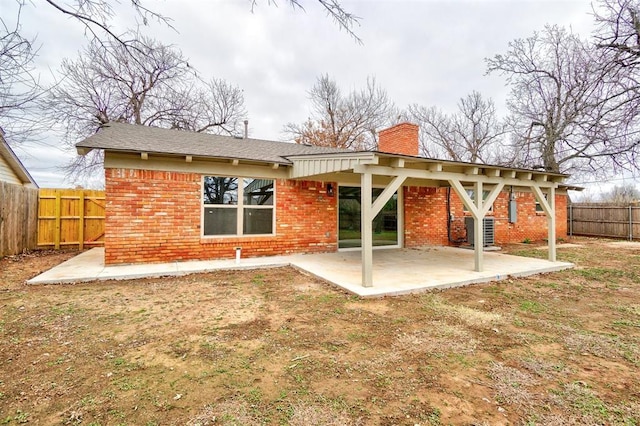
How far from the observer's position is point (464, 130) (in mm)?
22734

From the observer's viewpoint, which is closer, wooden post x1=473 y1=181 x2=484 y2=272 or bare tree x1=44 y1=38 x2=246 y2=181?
wooden post x1=473 y1=181 x2=484 y2=272

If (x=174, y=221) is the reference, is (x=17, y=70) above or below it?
above

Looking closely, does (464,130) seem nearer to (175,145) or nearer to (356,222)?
(356,222)

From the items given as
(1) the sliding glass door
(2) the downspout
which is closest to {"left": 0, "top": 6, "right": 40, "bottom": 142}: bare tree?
(1) the sliding glass door

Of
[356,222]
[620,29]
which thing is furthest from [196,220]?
[620,29]

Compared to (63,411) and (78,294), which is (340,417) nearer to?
(63,411)

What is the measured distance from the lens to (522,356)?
9.62ft

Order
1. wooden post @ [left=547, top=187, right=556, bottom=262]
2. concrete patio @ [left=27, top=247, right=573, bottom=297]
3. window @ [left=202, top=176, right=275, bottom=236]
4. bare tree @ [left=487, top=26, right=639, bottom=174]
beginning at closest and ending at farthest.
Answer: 1. concrete patio @ [left=27, top=247, right=573, bottom=297]
2. window @ [left=202, top=176, right=275, bottom=236]
3. wooden post @ [left=547, top=187, right=556, bottom=262]
4. bare tree @ [left=487, top=26, right=639, bottom=174]

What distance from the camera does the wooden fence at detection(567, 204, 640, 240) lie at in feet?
45.1

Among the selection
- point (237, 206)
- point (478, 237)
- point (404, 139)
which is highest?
point (404, 139)

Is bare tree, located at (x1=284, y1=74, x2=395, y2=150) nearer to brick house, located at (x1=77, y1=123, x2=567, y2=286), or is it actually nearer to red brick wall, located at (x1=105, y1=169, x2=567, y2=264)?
brick house, located at (x1=77, y1=123, x2=567, y2=286)

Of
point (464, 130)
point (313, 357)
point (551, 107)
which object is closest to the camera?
point (313, 357)

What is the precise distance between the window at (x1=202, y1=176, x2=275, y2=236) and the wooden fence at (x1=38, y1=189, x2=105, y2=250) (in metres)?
5.03

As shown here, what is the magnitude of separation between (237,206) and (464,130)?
67.9 ft
